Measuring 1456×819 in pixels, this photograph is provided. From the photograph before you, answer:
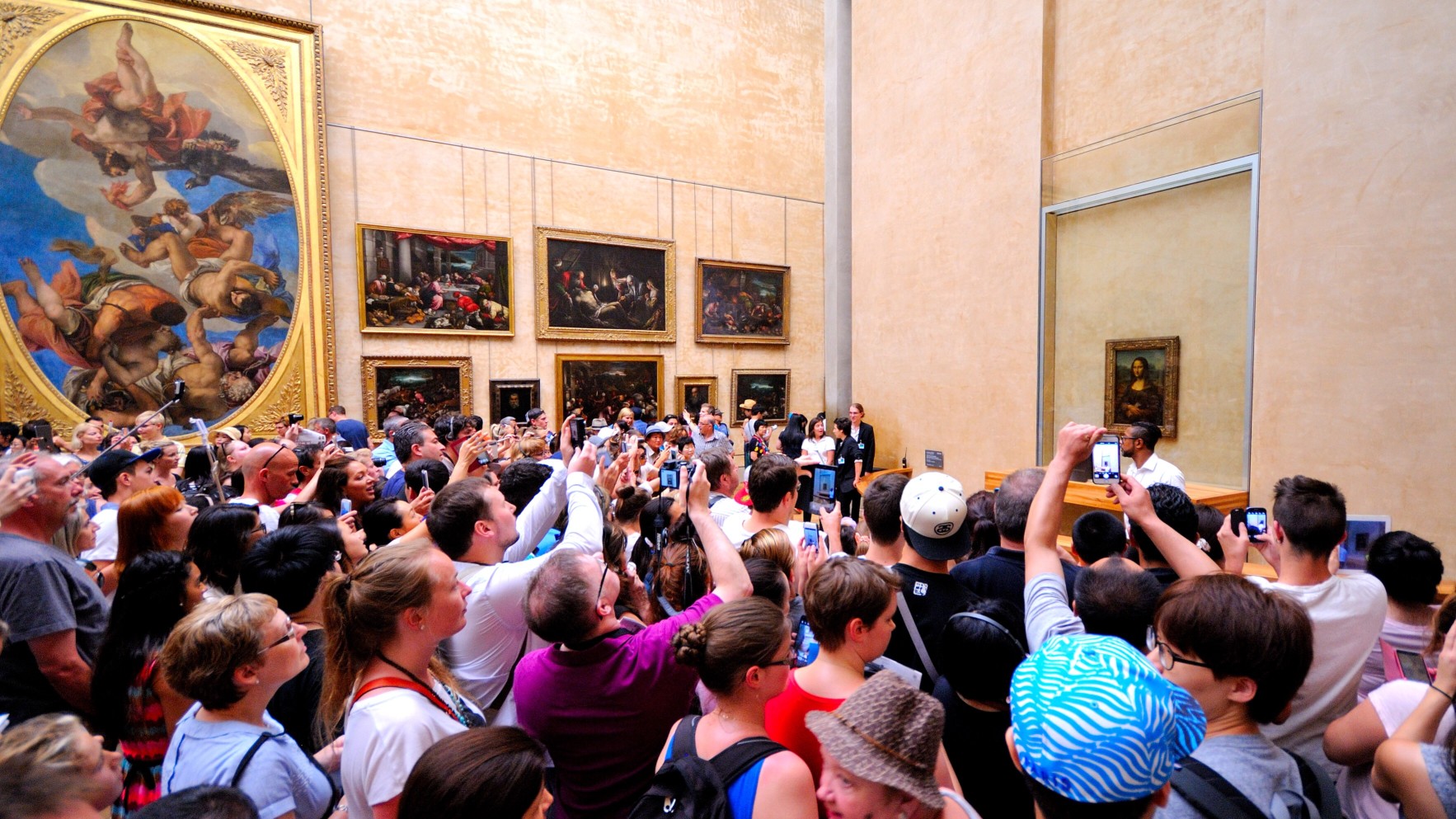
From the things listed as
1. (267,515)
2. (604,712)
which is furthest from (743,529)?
(267,515)

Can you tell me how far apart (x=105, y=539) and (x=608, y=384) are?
9.89 metres

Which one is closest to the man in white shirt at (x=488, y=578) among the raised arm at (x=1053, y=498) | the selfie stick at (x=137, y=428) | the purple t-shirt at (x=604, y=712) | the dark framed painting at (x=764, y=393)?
the purple t-shirt at (x=604, y=712)

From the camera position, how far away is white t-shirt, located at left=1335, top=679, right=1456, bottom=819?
1.85 meters

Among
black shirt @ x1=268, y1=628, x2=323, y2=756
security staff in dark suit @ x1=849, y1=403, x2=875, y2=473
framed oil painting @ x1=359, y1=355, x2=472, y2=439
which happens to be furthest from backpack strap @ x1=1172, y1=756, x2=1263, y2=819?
framed oil painting @ x1=359, y1=355, x2=472, y2=439

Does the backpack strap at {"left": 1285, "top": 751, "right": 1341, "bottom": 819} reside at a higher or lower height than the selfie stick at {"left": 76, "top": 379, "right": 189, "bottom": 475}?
lower

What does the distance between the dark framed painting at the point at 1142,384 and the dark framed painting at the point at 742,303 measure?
7728 millimetres

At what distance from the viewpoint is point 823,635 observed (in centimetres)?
202

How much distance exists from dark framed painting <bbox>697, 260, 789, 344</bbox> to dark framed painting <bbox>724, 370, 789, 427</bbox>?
77cm

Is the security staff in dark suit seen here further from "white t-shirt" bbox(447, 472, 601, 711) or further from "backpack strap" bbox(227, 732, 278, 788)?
"backpack strap" bbox(227, 732, 278, 788)

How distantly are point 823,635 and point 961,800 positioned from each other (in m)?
0.62

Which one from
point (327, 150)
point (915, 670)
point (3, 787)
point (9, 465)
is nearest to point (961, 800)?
point (915, 670)

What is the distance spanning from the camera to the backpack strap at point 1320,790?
4.81 ft

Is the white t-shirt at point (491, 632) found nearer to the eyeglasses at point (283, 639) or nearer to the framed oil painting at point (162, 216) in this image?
the eyeglasses at point (283, 639)

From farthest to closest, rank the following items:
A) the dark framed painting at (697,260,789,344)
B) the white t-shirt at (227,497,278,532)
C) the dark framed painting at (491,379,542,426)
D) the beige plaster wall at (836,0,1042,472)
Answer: the dark framed painting at (697,260,789,344)
the dark framed painting at (491,379,542,426)
the beige plaster wall at (836,0,1042,472)
the white t-shirt at (227,497,278,532)
